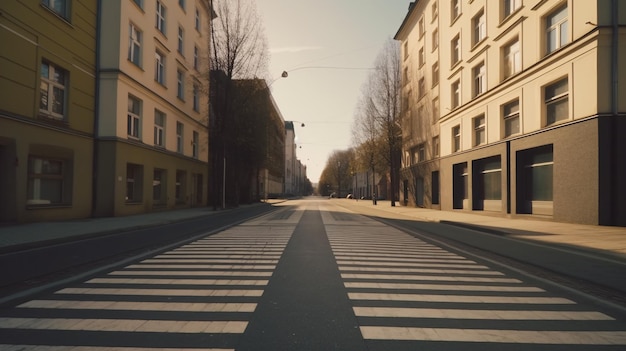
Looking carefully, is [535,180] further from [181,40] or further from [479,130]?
[181,40]

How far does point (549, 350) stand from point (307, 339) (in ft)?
6.69

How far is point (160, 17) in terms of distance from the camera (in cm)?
2495

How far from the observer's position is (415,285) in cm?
578

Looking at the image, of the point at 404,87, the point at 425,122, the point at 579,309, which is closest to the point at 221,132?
the point at 425,122

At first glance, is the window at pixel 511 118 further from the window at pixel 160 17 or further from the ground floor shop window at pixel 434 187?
the window at pixel 160 17

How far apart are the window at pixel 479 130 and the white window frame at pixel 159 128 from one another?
62.9 feet

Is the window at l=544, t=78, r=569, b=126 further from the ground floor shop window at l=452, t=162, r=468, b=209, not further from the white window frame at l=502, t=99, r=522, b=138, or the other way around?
the ground floor shop window at l=452, t=162, r=468, b=209

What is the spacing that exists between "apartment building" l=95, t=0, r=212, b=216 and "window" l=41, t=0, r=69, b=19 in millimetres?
2341

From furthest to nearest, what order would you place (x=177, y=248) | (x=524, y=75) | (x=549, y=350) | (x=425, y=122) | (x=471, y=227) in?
(x=425, y=122), (x=524, y=75), (x=471, y=227), (x=177, y=248), (x=549, y=350)

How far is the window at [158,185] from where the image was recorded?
2458cm

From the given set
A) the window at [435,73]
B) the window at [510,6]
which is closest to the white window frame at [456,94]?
the window at [435,73]

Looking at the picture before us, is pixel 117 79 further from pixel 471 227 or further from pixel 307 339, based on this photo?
pixel 307 339

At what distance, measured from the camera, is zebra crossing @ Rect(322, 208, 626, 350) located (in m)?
3.62

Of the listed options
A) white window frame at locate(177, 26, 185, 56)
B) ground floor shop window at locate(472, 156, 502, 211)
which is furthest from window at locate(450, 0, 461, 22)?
white window frame at locate(177, 26, 185, 56)
